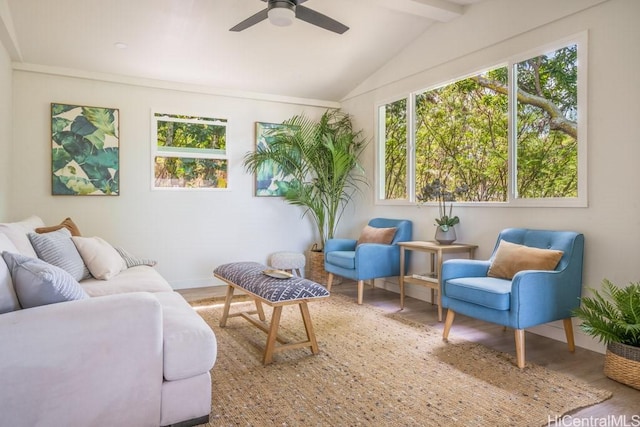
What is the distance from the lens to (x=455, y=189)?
4.05 meters

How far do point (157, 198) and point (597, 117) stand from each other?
4.35m

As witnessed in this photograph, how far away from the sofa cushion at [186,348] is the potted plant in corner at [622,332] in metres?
2.24

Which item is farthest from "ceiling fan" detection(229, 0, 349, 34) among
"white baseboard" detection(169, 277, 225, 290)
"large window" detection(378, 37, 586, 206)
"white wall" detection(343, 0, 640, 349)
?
"white baseboard" detection(169, 277, 225, 290)

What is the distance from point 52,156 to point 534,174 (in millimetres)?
4691

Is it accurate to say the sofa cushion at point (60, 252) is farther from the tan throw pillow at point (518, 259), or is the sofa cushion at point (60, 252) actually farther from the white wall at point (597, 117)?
the white wall at point (597, 117)

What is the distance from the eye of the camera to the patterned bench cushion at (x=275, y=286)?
260cm

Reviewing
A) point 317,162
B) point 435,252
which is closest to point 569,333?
point 435,252

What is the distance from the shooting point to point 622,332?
2396mm

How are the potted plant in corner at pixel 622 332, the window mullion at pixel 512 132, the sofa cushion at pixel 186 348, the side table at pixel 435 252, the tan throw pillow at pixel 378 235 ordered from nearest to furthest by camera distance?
the sofa cushion at pixel 186 348 < the potted plant in corner at pixel 622 332 < the window mullion at pixel 512 132 < the side table at pixel 435 252 < the tan throw pillow at pixel 378 235

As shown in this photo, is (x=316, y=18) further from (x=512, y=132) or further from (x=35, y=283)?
(x=35, y=283)

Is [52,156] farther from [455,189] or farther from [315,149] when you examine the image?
[455,189]

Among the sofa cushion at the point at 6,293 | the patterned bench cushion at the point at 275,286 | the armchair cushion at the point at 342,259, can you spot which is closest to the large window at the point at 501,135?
the armchair cushion at the point at 342,259

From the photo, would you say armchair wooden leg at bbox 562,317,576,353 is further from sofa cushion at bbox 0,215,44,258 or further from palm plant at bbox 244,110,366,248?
sofa cushion at bbox 0,215,44,258

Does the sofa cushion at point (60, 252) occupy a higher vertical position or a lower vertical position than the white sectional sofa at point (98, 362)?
higher
